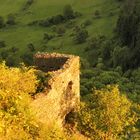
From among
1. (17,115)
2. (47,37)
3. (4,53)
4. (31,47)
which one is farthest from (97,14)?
(17,115)

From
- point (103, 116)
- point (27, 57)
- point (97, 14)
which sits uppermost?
point (103, 116)

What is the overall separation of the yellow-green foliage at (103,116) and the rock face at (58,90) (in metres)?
1.31

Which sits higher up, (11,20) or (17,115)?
(17,115)

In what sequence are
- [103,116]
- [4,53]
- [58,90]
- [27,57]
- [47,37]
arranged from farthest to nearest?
[47,37]
[4,53]
[27,57]
[103,116]
[58,90]

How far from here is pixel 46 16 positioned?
163250 mm

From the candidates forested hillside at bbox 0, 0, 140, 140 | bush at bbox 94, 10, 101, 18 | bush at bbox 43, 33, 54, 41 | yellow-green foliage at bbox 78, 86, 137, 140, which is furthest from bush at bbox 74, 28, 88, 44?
yellow-green foliage at bbox 78, 86, 137, 140

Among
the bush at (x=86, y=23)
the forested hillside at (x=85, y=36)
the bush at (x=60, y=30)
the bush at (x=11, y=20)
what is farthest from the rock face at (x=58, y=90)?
the bush at (x=11, y=20)

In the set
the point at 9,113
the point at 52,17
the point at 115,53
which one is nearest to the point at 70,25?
the point at 52,17

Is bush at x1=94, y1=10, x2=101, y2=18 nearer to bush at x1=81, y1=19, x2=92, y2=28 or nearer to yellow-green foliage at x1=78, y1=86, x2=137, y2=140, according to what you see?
bush at x1=81, y1=19, x2=92, y2=28

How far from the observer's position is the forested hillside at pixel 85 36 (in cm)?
11412

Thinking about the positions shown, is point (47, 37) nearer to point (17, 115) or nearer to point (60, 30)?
point (60, 30)

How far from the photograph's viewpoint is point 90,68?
122562 mm

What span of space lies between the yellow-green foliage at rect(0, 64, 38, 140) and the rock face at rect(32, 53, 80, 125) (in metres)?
1.64

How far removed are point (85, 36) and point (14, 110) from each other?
11750cm
